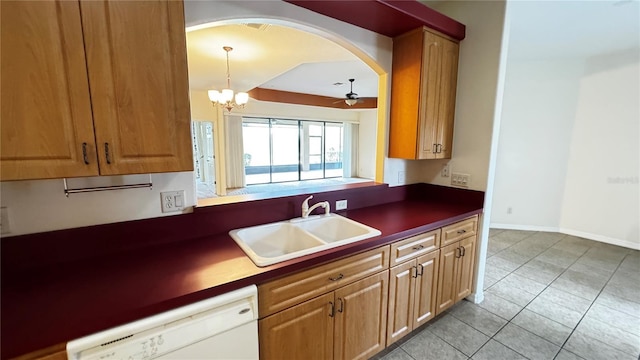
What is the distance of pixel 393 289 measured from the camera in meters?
1.72

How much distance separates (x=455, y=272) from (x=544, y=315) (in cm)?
92

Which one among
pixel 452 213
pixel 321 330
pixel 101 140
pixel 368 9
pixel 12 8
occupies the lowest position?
pixel 321 330

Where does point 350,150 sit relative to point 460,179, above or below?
above

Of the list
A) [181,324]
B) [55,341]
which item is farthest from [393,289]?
[55,341]

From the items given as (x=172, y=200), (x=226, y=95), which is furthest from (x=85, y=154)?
(x=226, y=95)

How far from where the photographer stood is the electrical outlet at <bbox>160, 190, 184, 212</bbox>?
1437mm

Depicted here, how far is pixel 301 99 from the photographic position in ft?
23.5

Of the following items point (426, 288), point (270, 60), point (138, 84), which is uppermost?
point (270, 60)

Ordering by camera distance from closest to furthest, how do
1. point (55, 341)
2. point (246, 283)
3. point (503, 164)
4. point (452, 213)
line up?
1. point (55, 341)
2. point (246, 283)
3. point (452, 213)
4. point (503, 164)

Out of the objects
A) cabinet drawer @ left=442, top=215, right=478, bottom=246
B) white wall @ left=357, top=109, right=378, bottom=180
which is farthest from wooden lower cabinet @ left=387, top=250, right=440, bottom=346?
white wall @ left=357, top=109, right=378, bottom=180

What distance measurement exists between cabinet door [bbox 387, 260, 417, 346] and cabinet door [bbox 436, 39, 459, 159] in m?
1.13

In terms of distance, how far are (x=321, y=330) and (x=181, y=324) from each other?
2.37 ft

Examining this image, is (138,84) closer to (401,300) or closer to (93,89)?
(93,89)

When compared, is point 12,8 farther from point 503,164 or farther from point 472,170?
point 503,164
